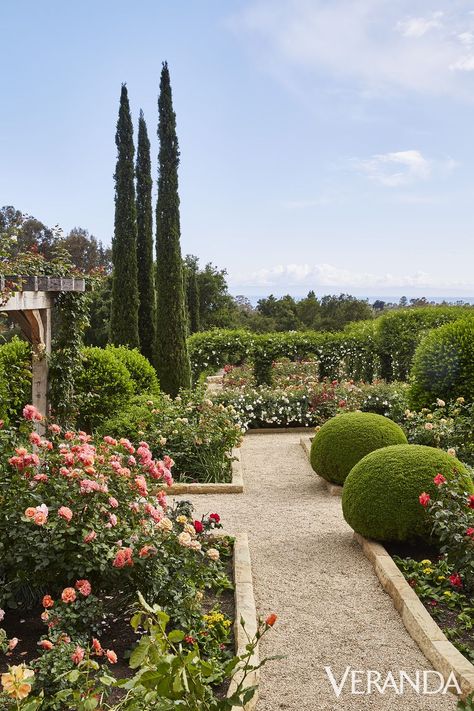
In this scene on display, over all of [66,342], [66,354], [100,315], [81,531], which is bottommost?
[81,531]

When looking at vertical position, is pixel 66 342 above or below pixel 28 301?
below

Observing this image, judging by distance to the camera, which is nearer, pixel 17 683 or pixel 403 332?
pixel 17 683

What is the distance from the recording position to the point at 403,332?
1451cm

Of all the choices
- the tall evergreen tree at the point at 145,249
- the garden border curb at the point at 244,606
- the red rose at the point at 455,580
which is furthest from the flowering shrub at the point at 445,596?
the tall evergreen tree at the point at 145,249

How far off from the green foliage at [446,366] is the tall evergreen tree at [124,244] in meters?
8.21

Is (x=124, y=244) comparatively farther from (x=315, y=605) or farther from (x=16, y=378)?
(x=315, y=605)

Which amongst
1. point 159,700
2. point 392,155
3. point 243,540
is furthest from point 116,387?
point 159,700

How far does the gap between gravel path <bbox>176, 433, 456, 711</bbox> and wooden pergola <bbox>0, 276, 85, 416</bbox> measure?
7.91 feet

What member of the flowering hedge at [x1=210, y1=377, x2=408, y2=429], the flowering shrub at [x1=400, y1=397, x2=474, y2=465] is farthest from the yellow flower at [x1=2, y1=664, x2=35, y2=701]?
the flowering hedge at [x1=210, y1=377, x2=408, y2=429]

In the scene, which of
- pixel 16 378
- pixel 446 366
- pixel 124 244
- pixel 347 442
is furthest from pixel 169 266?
pixel 347 442

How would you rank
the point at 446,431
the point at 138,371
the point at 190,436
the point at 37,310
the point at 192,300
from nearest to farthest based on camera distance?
the point at 37,310 → the point at 446,431 → the point at 190,436 → the point at 138,371 → the point at 192,300

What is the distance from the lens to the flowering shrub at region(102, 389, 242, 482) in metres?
8.08

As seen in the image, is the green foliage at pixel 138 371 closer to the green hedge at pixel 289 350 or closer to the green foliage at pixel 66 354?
the green foliage at pixel 66 354

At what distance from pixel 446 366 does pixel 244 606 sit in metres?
6.31
